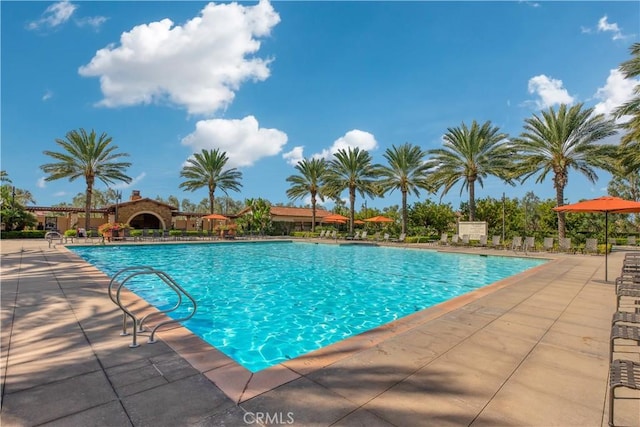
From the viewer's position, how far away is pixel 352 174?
105 ft

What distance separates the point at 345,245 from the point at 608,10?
19.0 meters

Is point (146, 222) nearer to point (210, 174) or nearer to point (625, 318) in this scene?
point (210, 174)

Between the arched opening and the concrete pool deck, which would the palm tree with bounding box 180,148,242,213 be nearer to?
the arched opening

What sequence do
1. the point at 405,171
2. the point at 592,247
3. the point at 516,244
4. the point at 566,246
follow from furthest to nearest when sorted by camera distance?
the point at 405,171 < the point at 516,244 < the point at 566,246 < the point at 592,247

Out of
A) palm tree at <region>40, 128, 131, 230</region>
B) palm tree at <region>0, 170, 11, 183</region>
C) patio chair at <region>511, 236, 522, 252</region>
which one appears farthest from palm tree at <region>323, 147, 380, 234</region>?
palm tree at <region>0, 170, 11, 183</region>

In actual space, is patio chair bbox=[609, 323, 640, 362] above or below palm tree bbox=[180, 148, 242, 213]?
below

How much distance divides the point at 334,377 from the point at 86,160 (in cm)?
3312

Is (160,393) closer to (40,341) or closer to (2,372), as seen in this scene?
(2,372)

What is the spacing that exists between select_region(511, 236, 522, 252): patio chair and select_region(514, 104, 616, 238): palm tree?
2854 millimetres

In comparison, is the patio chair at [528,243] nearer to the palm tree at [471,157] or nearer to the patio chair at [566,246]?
the patio chair at [566,246]

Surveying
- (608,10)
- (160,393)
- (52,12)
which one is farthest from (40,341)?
(608,10)

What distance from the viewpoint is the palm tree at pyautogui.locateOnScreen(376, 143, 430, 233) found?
28641 mm

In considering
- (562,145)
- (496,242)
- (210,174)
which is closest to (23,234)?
(210,174)

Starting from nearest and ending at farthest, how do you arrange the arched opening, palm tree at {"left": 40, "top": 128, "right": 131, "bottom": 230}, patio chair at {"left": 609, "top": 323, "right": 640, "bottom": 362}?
patio chair at {"left": 609, "top": 323, "right": 640, "bottom": 362}, palm tree at {"left": 40, "top": 128, "right": 131, "bottom": 230}, the arched opening
